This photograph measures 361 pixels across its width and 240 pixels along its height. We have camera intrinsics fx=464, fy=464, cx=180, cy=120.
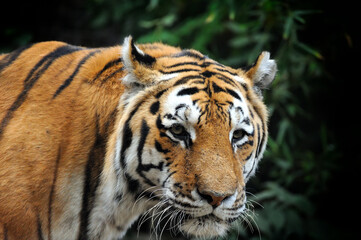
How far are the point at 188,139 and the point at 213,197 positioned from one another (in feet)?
1.04

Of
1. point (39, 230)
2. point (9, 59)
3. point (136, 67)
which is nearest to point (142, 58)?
point (136, 67)

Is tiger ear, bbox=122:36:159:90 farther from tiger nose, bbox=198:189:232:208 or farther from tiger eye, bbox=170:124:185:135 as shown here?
tiger nose, bbox=198:189:232:208

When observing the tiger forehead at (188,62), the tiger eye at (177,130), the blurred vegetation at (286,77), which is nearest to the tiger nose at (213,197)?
the tiger eye at (177,130)

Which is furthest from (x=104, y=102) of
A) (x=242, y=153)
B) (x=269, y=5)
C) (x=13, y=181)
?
(x=269, y=5)

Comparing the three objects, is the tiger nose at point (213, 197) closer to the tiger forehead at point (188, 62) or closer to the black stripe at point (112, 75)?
the tiger forehead at point (188, 62)

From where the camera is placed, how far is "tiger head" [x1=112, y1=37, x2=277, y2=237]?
88.8 inches

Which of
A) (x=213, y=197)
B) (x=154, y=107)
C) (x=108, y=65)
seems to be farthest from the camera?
(x=108, y=65)

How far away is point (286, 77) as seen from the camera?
5539 mm

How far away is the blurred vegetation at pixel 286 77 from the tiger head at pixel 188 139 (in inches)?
90.2

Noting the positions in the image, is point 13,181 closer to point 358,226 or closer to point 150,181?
point 150,181

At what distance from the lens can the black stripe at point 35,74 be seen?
2465 mm

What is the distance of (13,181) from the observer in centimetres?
230

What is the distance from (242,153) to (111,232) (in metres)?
0.90

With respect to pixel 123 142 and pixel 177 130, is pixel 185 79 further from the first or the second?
pixel 123 142
